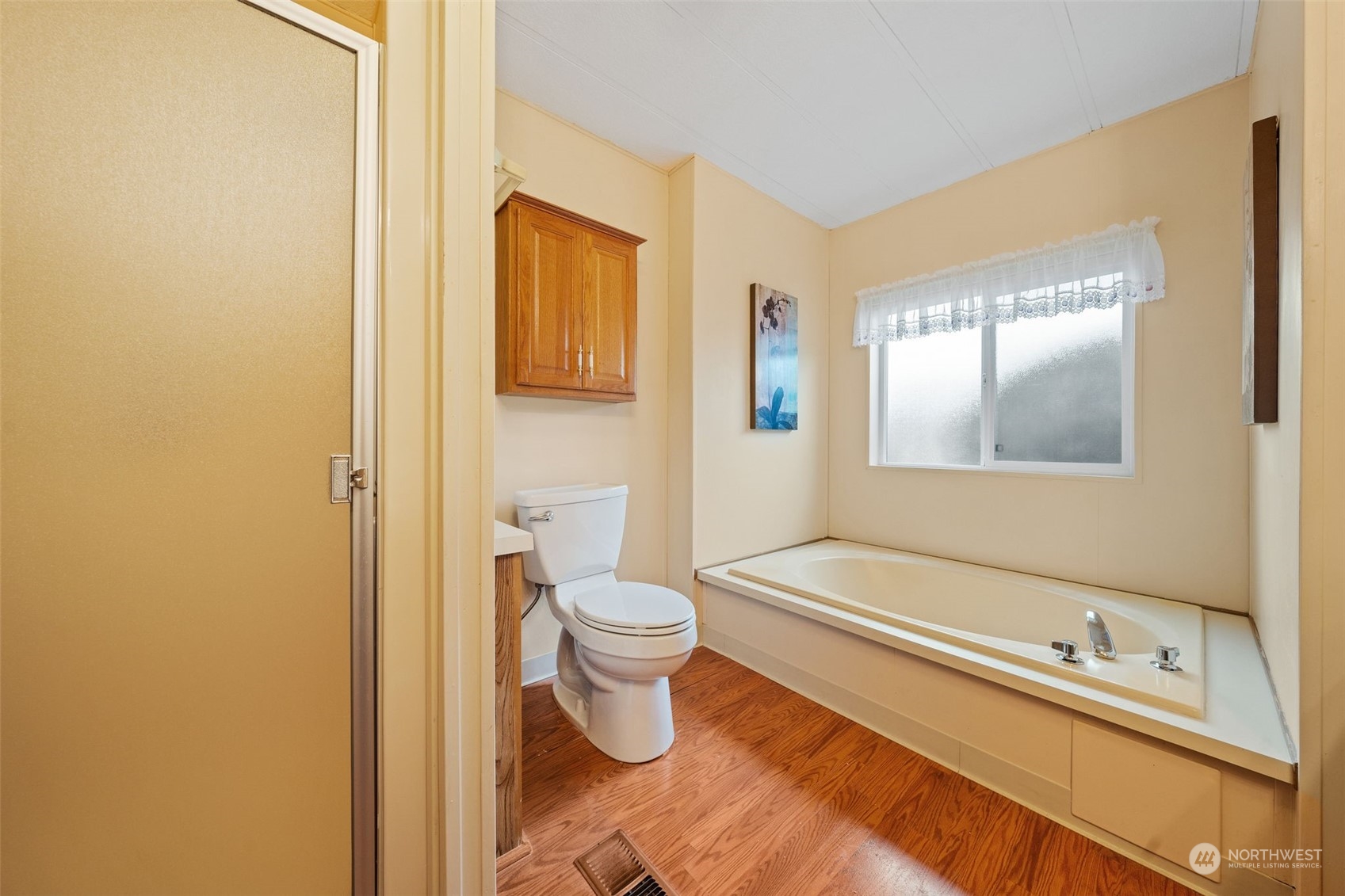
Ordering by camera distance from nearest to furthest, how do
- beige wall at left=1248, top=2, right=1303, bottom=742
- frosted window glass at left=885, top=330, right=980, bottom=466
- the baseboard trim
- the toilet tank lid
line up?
beige wall at left=1248, top=2, right=1303, bottom=742
the toilet tank lid
the baseboard trim
frosted window glass at left=885, top=330, right=980, bottom=466

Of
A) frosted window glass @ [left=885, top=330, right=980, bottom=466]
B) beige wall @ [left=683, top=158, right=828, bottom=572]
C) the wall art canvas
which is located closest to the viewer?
the wall art canvas

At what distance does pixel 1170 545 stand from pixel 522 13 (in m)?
3.01

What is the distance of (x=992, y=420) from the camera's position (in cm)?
241

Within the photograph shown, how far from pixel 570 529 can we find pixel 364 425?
112 centimetres

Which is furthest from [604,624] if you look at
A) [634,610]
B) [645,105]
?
[645,105]

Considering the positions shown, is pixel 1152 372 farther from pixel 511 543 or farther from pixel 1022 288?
pixel 511 543

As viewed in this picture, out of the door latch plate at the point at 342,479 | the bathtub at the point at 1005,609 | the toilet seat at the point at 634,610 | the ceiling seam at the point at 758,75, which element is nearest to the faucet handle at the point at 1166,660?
the bathtub at the point at 1005,609

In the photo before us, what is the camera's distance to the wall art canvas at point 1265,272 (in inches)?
46.9

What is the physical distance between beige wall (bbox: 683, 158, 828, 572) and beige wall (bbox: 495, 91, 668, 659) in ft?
0.61

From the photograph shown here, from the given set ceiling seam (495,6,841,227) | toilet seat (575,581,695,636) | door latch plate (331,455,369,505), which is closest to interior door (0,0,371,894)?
door latch plate (331,455,369,505)

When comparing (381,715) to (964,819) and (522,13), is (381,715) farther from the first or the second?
(522,13)

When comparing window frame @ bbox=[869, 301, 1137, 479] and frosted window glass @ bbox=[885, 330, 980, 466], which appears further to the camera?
frosted window glass @ bbox=[885, 330, 980, 466]

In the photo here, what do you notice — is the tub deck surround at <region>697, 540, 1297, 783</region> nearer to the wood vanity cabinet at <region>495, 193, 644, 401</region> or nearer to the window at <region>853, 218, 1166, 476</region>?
the window at <region>853, 218, 1166, 476</region>

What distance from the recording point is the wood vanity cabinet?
1779 mm
